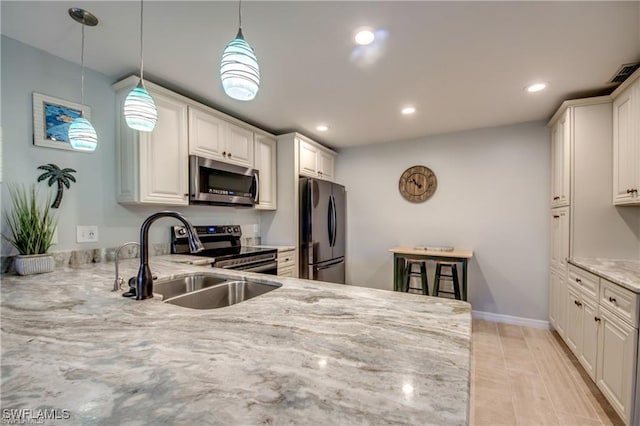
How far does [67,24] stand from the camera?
1559 millimetres

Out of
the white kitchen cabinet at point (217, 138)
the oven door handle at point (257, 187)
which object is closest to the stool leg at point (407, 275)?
the oven door handle at point (257, 187)

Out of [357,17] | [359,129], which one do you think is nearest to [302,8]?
[357,17]

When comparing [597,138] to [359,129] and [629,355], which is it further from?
[359,129]

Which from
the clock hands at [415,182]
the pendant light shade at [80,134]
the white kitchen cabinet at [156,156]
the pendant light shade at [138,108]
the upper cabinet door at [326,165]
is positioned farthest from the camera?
the upper cabinet door at [326,165]

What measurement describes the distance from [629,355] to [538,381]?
2.52 feet

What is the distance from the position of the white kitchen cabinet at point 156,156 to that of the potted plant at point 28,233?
51 cm

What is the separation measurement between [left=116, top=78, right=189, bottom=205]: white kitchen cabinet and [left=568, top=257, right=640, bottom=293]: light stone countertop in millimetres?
3028

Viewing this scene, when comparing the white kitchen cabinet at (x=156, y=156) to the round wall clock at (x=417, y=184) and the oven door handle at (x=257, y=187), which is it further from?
the round wall clock at (x=417, y=184)

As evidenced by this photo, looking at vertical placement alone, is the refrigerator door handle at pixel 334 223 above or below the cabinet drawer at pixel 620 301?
above

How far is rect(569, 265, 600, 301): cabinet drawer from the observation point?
1.88m

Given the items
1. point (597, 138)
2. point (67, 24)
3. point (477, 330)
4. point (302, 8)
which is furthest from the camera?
point (477, 330)

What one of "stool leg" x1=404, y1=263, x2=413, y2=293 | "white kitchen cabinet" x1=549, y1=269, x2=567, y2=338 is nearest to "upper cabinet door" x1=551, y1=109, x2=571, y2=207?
"white kitchen cabinet" x1=549, y1=269, x2=567, y2=338

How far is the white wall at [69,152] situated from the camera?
166 cm

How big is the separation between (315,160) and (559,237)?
2783 mm
